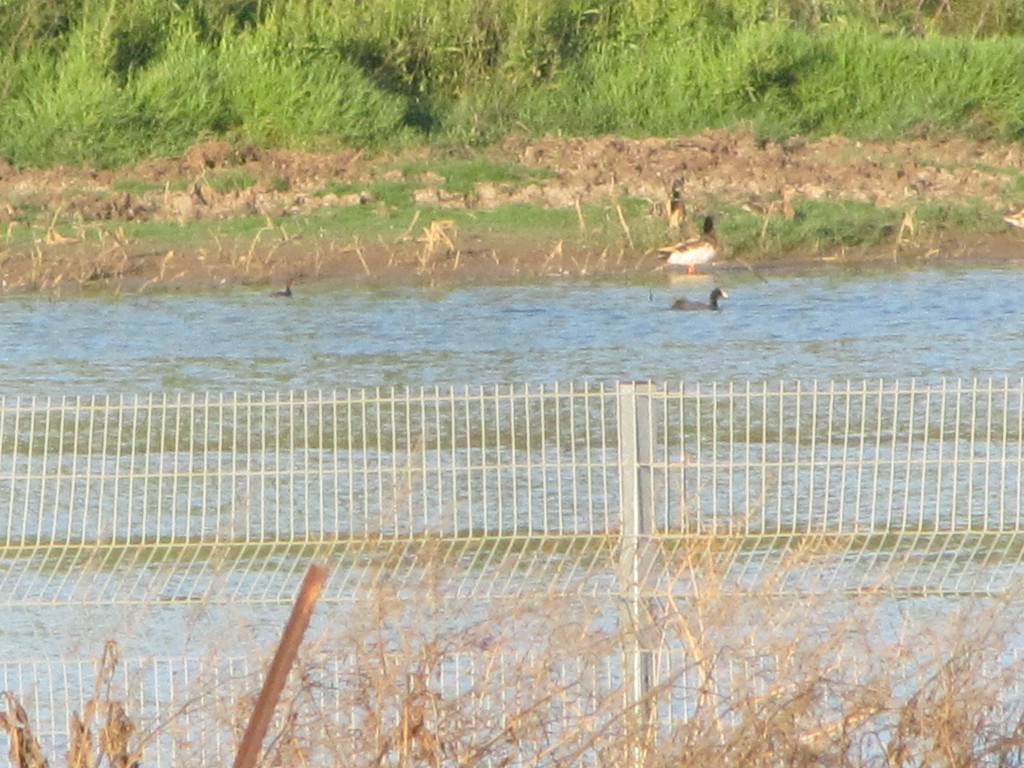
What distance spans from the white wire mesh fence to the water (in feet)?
3.59

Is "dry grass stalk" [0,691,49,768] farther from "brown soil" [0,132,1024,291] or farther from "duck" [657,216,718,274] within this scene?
"duck" [657,216,718,274]

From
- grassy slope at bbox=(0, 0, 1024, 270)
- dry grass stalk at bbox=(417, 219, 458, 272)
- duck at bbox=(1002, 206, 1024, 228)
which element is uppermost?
grassy slope at bbox=(0, 0, 1024, 270)

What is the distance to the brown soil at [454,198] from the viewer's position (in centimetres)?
1912

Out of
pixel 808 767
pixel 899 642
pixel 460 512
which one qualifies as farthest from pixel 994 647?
pixel 460 512

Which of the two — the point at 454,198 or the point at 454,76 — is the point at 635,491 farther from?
the point at 454,76

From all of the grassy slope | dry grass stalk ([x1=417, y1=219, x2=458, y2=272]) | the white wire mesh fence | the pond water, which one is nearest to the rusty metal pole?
the white wire mesh fence

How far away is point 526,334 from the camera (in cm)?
1617

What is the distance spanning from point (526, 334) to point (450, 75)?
9183mm

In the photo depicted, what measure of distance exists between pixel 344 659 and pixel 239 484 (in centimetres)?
510

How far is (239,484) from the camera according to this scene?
409 inches

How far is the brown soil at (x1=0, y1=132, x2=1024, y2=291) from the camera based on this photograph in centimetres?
1912

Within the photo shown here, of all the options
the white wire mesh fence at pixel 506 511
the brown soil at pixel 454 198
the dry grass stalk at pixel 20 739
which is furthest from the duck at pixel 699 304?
the dry grass stalk at pixel 20 739

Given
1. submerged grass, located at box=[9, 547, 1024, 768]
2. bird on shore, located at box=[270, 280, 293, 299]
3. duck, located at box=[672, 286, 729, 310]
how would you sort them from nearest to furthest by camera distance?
submerged grass, located at box=[9, 547, 1024, 768] → duck, located at box=[672, 286, 729, 310] → bird on shore, located at box=[270, 280, 293, 299]

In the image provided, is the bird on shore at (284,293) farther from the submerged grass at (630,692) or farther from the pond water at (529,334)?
the submerged grass at (630,692)
